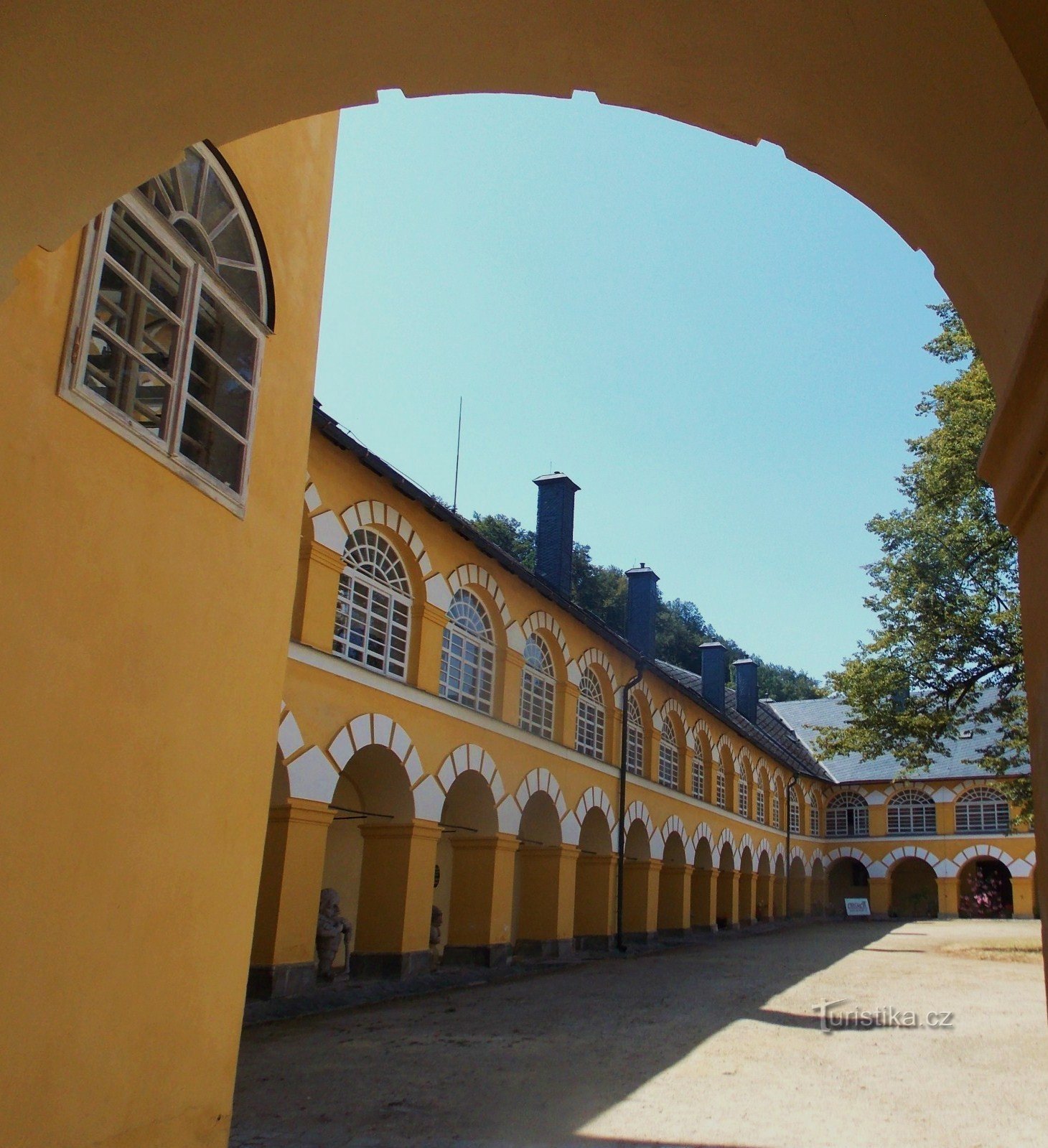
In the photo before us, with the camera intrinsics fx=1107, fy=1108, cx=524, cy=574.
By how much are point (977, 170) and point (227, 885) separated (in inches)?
186

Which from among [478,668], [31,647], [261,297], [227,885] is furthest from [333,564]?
[31,647]

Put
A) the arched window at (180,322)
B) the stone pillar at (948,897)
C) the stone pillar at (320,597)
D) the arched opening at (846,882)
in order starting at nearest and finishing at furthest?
the arched window at (180,322), the stone pillar at (320,597), the stone pillar at (948,897), the arched opening at (846,882)

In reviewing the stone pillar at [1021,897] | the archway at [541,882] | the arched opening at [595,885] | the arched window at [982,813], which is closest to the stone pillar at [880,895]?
the arched window at [982,813]

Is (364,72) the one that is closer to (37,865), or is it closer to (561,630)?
(37,865)

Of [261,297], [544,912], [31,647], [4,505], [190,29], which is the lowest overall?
[544,912]

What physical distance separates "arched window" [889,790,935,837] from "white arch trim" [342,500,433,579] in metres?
31.7

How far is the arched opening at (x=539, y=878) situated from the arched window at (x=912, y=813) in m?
26.2

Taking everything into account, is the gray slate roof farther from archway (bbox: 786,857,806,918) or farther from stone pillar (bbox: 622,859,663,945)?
stone pillar (bbox: 622,859,663,945)

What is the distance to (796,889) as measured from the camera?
39188mm

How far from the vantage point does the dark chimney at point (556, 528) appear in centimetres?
2106

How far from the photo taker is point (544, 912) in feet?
60.7

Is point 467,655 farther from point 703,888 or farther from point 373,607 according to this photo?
point 703,888

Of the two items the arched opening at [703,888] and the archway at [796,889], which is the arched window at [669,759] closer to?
the arched opening at [703,888]

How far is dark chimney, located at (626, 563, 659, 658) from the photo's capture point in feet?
84.8
